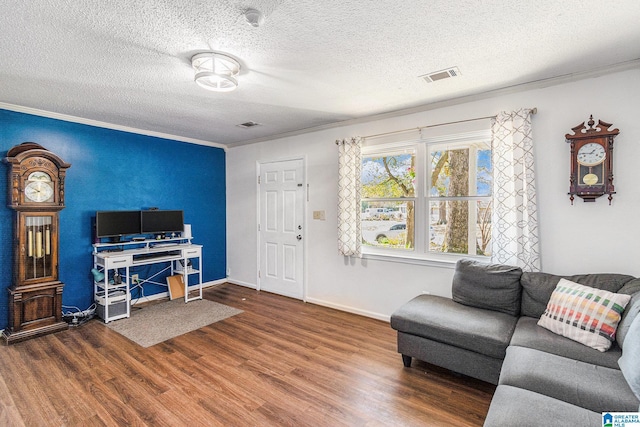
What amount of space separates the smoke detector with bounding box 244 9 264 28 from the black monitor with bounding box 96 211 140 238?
3295 millimetres

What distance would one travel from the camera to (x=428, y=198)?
3.42m

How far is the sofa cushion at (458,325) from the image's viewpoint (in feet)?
7.25

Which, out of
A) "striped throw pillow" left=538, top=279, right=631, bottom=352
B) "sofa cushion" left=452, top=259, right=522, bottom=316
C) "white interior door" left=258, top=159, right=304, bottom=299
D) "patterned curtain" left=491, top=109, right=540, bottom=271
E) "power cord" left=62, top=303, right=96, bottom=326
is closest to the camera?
"striped throw pillow" left=538, top=279, right=631, bottom=352

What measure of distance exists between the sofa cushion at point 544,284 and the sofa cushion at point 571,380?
2.15 feet

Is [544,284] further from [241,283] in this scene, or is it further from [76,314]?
[76,314]

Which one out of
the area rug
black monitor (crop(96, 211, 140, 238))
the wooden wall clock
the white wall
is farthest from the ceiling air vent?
the wooden wall clock

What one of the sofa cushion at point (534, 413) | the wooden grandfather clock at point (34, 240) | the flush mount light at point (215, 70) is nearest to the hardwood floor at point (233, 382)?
the wooden grandfather clock at point (34, 240)

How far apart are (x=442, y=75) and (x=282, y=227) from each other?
3.04 metres

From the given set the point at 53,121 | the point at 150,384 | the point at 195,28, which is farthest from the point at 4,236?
the point at 195,28

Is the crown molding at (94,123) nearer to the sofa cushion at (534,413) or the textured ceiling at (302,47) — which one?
the textured ceiling at (302,47)

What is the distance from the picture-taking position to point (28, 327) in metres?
3.17

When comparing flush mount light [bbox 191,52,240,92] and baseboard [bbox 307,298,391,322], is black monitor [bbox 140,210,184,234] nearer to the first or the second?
baseboard [bbox 307,298,391,322]

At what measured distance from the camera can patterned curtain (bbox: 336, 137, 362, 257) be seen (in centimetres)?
378

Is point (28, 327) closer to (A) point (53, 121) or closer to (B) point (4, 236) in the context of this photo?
(B) point (4, 236)
